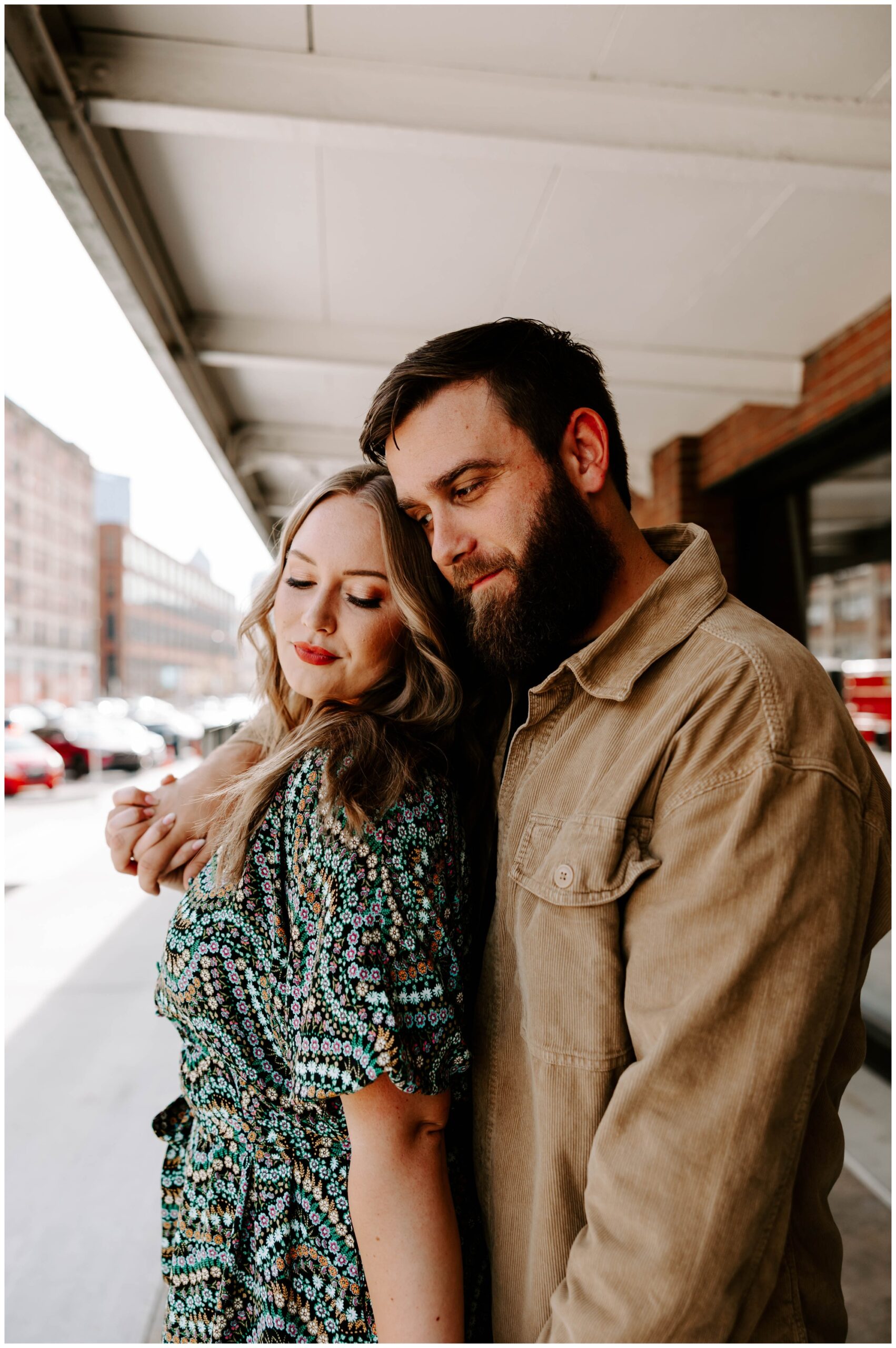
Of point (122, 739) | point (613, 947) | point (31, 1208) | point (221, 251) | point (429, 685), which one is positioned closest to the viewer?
point (613, 947)

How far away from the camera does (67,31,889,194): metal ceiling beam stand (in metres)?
2.04

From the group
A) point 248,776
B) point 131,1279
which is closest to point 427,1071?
point 248,776

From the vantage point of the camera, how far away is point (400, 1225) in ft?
3.02

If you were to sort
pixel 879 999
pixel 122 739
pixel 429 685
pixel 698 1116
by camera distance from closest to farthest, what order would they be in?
1. pixel 698 1116
2. pixel 429 685
3. pixel 879 999
4. pixel 122 739

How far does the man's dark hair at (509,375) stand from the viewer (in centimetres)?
112

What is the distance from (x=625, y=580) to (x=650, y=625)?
16cm

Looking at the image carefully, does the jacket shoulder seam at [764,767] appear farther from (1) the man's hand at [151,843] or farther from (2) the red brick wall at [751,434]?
(2) the red brick wall at [751,434]

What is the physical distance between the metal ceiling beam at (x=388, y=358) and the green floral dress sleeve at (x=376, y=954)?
333 centimetres

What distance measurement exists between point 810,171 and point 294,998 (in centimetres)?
249

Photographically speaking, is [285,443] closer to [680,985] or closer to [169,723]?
[680,985]

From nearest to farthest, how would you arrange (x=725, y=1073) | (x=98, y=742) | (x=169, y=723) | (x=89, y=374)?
1. (x=725, y=1073)
2. (x=89, y=374)
3. (x=98, y=742)
4. (x=169, y=723)

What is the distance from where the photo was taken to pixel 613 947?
2.86 feet

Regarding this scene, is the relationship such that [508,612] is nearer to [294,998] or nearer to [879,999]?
[294,998]

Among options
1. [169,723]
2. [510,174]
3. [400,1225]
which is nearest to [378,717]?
[400,1225]
